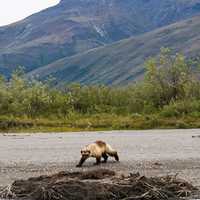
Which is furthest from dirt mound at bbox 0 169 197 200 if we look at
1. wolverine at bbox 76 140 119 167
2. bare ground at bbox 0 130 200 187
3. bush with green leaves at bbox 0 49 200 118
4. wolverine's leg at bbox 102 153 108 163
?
bush with green leaves at bbox 0 49 200 118

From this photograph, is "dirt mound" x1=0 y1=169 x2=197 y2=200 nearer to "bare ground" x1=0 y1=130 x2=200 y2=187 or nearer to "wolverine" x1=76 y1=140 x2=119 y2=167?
"bare ground" x1=0 y1=130 x2=200 y2=187

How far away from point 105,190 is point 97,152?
8.87m

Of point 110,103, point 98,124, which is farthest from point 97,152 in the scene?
point 110,103

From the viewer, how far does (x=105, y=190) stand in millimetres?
16594

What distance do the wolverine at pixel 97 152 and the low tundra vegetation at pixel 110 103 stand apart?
3309 centimetres

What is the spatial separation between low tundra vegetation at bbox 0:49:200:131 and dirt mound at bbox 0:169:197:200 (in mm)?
41747

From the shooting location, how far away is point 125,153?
103 feet

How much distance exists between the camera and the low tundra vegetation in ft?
200

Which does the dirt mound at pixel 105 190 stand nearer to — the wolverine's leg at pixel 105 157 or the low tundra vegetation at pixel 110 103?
the wolverine's leg at pixel 105 157

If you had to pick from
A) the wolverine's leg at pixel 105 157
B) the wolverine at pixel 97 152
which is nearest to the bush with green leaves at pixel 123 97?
the wolverine's leg at pixel 105 157

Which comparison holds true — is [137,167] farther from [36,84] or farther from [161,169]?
Answer: [36,84]

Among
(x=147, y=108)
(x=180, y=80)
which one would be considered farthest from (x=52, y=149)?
(x=180, y=80)

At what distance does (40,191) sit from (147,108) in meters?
54.4

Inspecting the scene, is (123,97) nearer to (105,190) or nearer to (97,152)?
(97,152)
